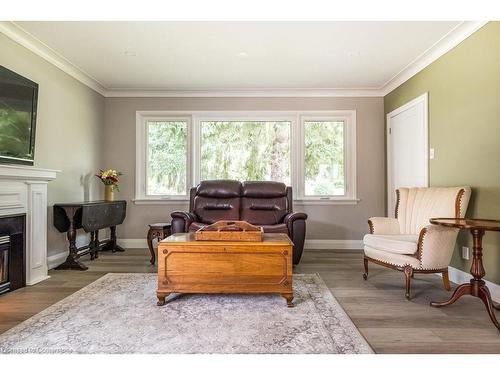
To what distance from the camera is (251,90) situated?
4691mm

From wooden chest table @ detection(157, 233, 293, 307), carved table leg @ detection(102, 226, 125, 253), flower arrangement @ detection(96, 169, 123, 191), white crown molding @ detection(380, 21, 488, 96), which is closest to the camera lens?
wooden chest table @ detection(157, 233, 293, 307)

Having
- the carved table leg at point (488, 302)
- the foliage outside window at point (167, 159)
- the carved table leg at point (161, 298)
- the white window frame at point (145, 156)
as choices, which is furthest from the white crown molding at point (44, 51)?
the carved table leg at point (488, 302)

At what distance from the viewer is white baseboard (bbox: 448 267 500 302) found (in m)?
2.52

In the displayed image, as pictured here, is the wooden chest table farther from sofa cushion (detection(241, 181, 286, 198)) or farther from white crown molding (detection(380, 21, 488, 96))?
white crown molding (detection(380, 21, 488, 96))

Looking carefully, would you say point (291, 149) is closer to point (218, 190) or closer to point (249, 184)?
point (249, 184)

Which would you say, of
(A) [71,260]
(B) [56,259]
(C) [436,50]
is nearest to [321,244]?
(C) [436,50]

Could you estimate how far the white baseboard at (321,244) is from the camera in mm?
4711

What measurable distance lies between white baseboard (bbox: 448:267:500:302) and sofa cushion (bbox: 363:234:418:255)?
64cm

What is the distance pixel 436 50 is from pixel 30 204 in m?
4.49

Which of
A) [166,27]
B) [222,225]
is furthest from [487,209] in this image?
[166,27]

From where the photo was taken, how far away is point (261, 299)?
8.26 ft

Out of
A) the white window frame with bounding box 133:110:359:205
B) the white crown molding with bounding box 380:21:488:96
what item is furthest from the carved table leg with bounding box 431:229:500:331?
the white window frame with bounding box 133:110:359:205

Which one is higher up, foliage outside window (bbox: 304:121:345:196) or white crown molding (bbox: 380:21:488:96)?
white crown molding (bbox: 380:21:488:96)
